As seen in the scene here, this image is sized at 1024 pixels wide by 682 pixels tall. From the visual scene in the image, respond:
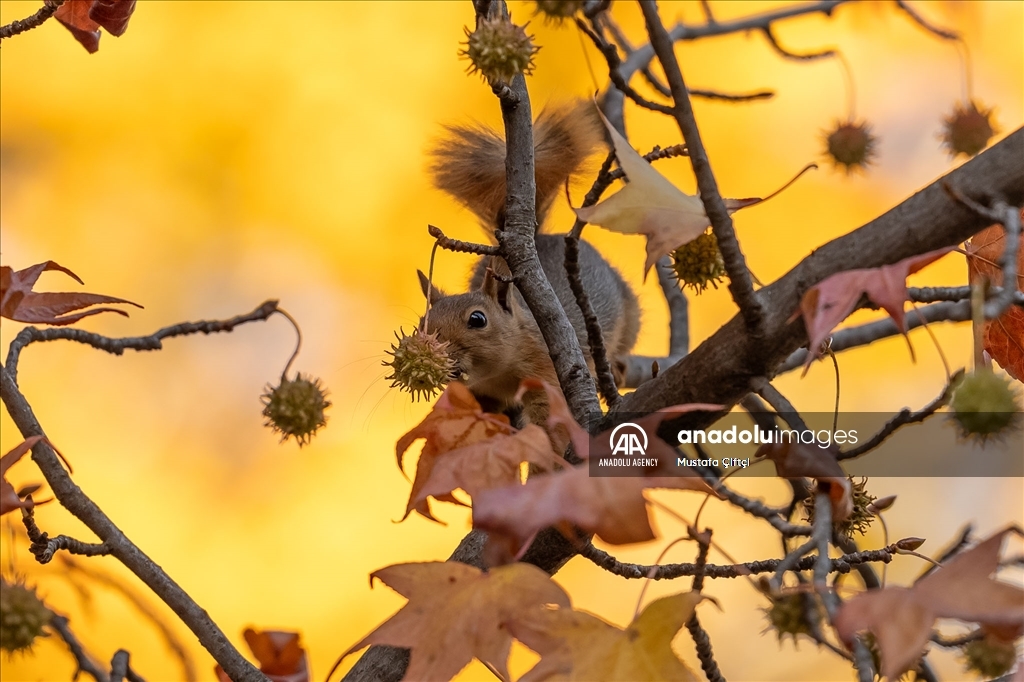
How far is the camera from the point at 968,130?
66.5 inches

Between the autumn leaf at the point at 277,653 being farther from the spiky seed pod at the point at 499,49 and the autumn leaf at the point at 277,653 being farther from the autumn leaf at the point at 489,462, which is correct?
the spiky seed pod at the point at 499,49

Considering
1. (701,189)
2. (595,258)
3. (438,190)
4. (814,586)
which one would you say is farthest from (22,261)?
(814,586)

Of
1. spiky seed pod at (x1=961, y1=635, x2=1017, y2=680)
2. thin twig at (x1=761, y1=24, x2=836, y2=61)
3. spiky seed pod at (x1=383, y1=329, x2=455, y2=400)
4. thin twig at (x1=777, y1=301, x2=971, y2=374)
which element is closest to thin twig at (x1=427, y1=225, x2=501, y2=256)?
spiky seed pod at (x1=383, y1=329, x2=455, y2=400)

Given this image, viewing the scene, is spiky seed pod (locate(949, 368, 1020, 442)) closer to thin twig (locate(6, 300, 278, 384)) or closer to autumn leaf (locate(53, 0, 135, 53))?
thin twig (locate(6, 300, 278, 384))

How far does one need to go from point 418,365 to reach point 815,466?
44 cm

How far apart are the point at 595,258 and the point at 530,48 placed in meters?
1.57

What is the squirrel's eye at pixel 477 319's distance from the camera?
1817 mm

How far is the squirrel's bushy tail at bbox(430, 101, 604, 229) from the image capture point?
165 cm

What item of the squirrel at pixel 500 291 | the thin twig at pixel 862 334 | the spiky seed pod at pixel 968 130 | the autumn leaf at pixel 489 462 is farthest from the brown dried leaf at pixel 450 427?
the spiky seed pod at pixel 968 130

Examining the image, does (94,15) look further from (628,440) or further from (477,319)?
(477,319)

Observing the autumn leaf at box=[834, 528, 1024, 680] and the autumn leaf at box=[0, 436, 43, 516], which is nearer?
the autumn leaf at box=[834, 528, 1024, 680]

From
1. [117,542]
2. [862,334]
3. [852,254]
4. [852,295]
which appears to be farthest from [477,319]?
[852,295]

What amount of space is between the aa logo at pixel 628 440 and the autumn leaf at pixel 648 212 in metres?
0.12

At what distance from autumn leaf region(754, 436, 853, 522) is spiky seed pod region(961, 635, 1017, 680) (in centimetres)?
33
